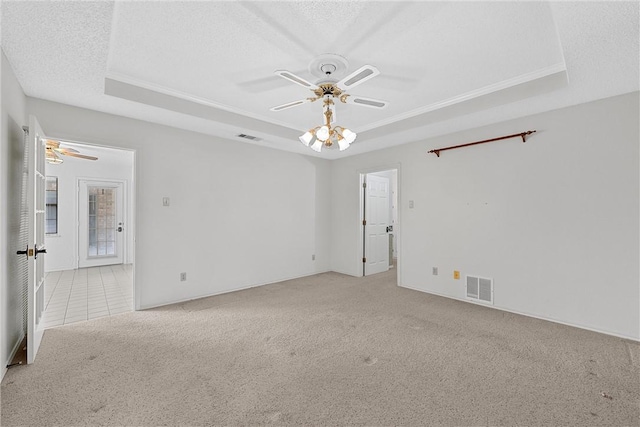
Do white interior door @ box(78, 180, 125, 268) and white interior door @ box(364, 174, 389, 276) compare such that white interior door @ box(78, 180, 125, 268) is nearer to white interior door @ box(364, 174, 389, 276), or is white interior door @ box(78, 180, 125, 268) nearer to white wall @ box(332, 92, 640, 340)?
white interior door @ box(364, 174, 389, 276)

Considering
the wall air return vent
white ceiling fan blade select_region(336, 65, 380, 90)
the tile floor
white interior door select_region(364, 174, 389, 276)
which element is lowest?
the tile floor

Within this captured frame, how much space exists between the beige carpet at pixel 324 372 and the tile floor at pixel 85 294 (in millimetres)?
460

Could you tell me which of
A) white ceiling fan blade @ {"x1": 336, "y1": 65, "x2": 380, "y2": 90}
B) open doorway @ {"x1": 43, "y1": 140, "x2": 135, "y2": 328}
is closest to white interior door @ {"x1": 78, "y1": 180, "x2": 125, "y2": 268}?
open doorway @ {"x1": 43, "y1": 140, "x2": 135, "y2": 328}

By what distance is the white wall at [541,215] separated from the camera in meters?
2.92

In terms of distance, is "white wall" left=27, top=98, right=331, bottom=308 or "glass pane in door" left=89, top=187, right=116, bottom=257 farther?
"glass pane in door" left=89, top=187, right=116, bottom=257

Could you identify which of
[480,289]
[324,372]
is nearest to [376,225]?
[480,289]

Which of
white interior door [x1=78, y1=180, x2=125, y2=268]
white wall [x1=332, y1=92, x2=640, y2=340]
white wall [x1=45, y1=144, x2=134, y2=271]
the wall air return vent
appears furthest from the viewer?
white interior door [x1=78, y1=180, x2=125, y2=268]

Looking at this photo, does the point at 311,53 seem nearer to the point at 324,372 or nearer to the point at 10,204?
the point at 324,372

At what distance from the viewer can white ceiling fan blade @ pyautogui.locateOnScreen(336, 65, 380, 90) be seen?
77.4 inches

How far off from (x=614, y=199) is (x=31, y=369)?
5.53 metres

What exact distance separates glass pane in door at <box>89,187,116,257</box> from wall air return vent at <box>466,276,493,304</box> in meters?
7.80

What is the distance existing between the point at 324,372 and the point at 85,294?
426 cm

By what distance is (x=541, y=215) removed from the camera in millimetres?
3406

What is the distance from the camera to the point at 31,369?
2.27 meters
